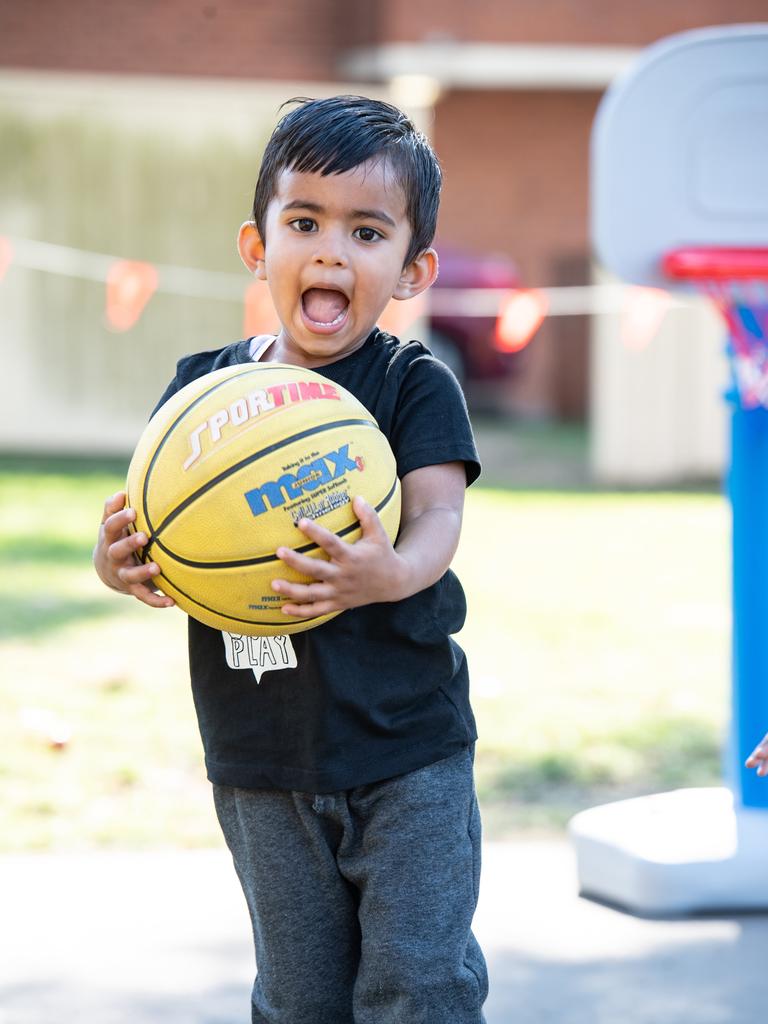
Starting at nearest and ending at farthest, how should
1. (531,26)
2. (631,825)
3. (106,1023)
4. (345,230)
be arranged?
(345,230) < (106,1023) < (631,825) < (531,26)

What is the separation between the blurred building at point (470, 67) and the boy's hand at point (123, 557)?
440 inches

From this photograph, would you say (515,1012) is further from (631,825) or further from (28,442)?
(28,442)

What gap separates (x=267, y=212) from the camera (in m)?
2.34

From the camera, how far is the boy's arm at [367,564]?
6.70 ft

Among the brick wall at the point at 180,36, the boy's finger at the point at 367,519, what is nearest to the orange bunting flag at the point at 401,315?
the brick wall at the point at 180,36

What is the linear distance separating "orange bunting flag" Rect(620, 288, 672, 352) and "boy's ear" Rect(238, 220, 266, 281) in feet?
28.6

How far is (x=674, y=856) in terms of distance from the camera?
3.68m

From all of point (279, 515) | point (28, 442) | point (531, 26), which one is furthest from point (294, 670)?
point (531, 26)

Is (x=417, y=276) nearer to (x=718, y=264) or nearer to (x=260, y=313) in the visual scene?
(x=718, y=264)

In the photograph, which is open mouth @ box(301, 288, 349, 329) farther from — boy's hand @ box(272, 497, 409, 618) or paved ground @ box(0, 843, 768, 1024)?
paved ground @ box(0, 843, 768, 1024)

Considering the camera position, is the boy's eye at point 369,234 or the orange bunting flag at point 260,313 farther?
the orange bunting flag at point 260,313

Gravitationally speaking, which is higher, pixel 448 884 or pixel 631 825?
pixel 448 884

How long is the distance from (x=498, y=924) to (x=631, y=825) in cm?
51

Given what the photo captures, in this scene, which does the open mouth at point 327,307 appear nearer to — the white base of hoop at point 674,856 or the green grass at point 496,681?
the white base of hoop at point 674,856
